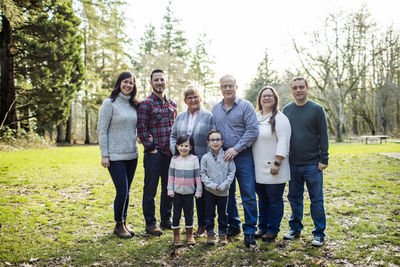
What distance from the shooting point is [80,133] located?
1490 inches

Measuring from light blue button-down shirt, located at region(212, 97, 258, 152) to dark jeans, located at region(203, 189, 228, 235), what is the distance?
72 centimetres

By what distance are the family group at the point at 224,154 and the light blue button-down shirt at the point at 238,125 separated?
0.01m

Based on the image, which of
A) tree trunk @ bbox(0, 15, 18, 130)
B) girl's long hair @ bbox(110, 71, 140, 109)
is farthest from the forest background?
girl's long hair @ bbox(110, 71, 140, 109)

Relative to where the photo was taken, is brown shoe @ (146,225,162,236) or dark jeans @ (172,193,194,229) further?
brown shoe @ (146,225,162,236)

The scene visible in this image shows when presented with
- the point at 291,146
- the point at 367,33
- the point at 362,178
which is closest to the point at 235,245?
the point at 291,146

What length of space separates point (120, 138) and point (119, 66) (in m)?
25.9

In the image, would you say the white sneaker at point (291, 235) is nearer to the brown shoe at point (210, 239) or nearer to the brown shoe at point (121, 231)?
the brown shoe at point (210, 239)

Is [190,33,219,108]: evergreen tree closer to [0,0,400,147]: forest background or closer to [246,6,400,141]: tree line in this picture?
[0,0,400,147]: forest background

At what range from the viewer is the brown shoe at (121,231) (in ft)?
13.2

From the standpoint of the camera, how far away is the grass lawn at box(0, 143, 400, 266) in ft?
10.9

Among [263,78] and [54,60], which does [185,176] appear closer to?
[54,60]

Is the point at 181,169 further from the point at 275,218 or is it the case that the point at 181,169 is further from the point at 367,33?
the point at 367,33

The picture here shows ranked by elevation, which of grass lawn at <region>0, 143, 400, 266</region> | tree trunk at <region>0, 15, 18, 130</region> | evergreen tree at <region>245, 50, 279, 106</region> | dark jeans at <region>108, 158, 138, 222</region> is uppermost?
evergreen tree at <region>245, 50, 279, 106</region>

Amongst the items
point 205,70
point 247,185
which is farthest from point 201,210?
point 205,70
